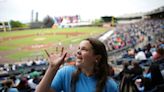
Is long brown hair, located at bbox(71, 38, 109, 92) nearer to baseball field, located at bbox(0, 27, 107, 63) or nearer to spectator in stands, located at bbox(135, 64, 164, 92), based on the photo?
spectator in stands, located at bbox(135, 64, 164, 92)

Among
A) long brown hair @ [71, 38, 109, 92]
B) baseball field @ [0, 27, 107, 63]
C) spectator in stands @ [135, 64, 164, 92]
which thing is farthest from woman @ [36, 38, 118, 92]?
baseball field @ [0, 27, 107, 63]

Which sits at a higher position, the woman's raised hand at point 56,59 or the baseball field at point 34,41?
the woman's raised hand at point 56,59

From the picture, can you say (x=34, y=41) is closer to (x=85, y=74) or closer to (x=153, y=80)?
(x=153, y=80)

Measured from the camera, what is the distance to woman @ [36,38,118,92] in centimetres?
126

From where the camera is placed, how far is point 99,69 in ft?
4.35

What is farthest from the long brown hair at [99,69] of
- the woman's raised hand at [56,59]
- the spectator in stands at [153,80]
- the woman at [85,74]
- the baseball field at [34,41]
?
the baseball field at [34,41]

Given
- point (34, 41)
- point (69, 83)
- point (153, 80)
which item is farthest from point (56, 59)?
point (34, 41)

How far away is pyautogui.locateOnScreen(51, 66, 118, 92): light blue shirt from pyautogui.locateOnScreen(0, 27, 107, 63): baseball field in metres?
4.14

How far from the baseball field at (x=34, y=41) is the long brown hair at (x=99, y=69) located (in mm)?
4083

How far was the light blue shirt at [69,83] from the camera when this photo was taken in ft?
4.14

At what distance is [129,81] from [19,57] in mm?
3254

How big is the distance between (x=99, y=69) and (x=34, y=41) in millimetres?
4412

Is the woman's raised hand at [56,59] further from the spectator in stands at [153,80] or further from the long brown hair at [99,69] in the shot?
the spectator in stands at [153,80]

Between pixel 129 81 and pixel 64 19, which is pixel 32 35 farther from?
pixel 129 81
